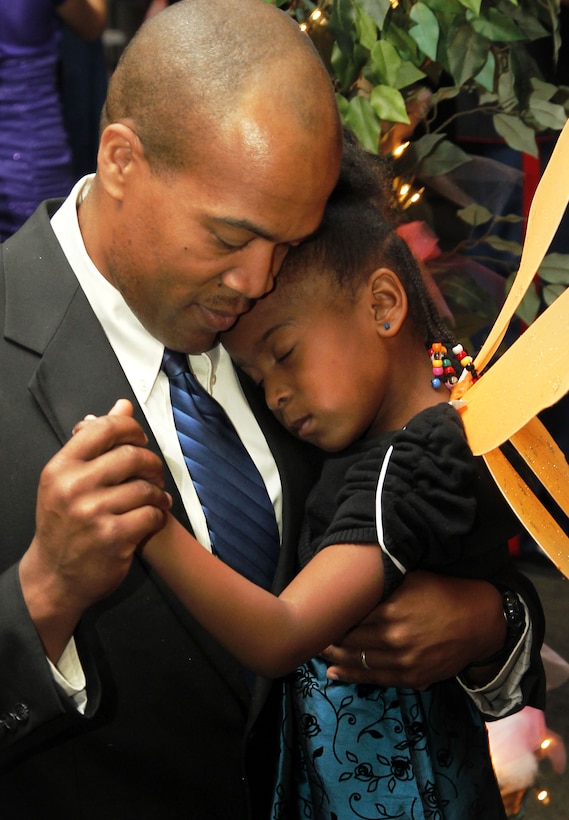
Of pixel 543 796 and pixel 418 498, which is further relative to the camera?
pixel 543 796

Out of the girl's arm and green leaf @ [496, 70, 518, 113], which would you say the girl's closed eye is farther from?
green leaf @ [496, 70, 518, 113]

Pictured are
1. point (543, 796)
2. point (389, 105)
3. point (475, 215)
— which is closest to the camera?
point (389, 105)

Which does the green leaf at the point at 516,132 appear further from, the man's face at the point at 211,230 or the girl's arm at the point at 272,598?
the girl's arm at the point at 272,598

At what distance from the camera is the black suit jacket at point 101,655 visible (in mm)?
1397

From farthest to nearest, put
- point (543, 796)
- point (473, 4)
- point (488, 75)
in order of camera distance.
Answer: point (543, 796)
point (488, 75)
point (473, 4)

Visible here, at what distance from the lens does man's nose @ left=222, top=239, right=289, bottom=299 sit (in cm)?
144

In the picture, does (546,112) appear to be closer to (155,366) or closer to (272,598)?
(155,366)

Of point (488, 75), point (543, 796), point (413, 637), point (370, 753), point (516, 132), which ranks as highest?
point (488, 75)

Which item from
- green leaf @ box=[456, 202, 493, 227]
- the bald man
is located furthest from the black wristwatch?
green leaf @ box=[456, 202, 493, 227]

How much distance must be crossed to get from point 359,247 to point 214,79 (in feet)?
1.15

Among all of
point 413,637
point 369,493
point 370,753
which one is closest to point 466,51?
point 369,493

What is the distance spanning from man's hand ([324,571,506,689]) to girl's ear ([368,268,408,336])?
0.34m

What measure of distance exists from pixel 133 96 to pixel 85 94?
1.71m

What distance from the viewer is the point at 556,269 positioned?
2.30 meters
